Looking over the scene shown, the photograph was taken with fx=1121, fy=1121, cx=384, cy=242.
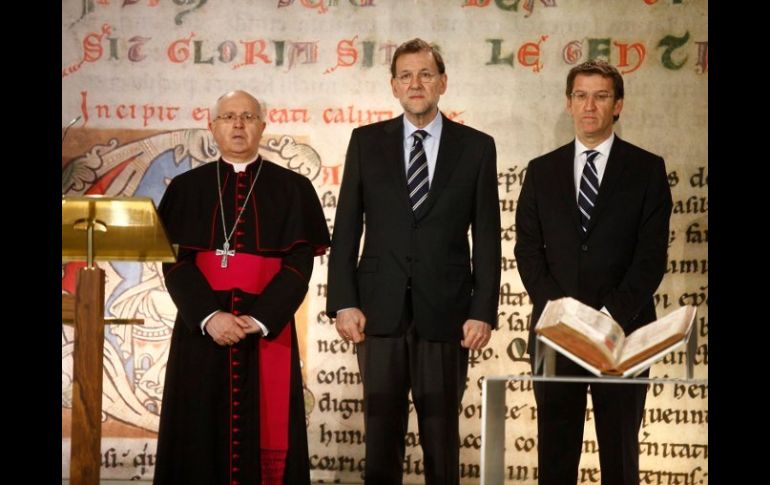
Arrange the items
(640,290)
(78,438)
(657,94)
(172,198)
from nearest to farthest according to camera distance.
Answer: (78,438)
(640,290)
(172,198)
(657,94)

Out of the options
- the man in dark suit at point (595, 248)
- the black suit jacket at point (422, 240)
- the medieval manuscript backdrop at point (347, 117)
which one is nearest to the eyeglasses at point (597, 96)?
the man in dark suit at point (595, 248)

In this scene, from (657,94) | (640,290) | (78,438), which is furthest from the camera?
(657,94)

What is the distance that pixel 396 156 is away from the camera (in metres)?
4.92

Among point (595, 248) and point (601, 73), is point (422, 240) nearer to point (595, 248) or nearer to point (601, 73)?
point (595, 248)

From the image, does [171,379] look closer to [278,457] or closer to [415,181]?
[278,457]

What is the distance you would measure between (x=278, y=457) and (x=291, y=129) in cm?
212

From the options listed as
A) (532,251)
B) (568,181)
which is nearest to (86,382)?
(532,251)

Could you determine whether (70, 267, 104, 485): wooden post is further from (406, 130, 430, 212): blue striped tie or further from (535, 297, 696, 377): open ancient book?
(406, 130, 430, 212): blue striped tie

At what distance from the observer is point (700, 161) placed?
6.25 metres

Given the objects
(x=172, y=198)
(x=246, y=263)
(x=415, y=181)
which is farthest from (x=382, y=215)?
(x=172, y=198)

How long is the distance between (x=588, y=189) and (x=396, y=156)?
89 cm

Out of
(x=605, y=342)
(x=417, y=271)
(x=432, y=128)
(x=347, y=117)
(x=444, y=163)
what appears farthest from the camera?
(x=347, y=117)

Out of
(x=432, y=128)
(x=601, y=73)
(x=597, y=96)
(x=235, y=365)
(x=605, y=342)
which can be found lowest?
(x=235, y=365)

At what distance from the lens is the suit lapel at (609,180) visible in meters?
4.98
